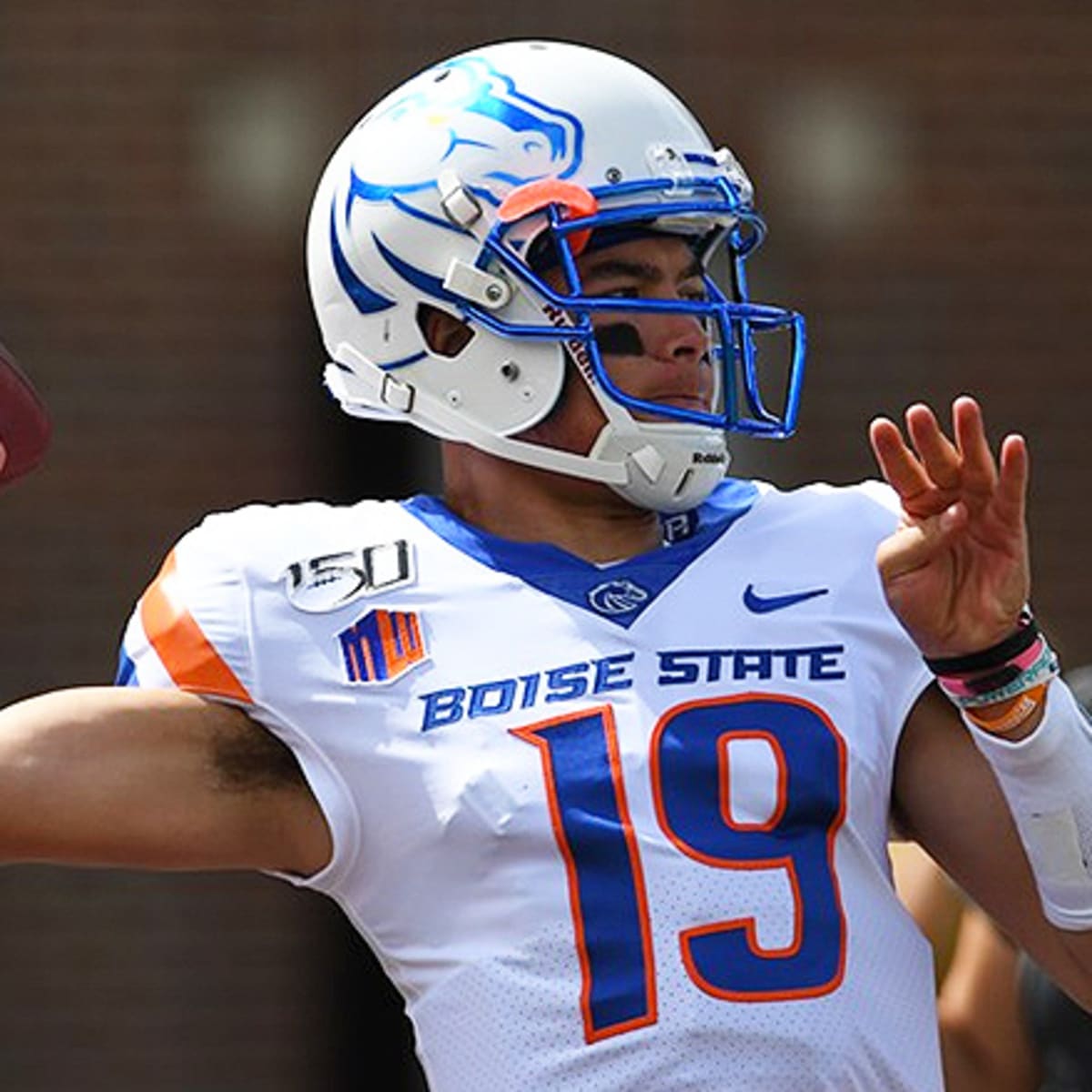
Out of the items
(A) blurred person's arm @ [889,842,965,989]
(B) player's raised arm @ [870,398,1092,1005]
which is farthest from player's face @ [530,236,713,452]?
(A) blurred person's arm @ [889,842,965,989]

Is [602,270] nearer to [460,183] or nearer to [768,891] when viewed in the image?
[460,183]

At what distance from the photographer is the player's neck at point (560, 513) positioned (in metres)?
3.29

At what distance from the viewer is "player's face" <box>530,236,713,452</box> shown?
127 inches

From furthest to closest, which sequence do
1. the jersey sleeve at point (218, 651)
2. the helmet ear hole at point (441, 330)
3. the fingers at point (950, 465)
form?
the helmet ear hole at point (441, 330) < the jersey sleeve at point (218, 651) < the fingers at point (950, 465)

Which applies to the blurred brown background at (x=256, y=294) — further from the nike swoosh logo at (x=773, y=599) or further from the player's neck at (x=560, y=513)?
the nike swoosh logo at (x=773, y=599)

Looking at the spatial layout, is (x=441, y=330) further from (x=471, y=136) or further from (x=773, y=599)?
(x=773, y=599)

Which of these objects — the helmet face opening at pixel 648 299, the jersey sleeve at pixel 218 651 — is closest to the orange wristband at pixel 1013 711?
the helmet face opening at pixel 648 299

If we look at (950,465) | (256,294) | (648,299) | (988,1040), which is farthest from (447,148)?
(256,294)

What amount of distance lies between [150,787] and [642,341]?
68 cm

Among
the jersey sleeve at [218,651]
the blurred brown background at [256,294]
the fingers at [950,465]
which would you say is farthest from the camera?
the blurred brown background at [256,294]

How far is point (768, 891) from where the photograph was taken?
2.99 metres

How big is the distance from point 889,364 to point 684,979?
13.2 feet

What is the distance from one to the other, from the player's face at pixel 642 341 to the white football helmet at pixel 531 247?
0.06ft

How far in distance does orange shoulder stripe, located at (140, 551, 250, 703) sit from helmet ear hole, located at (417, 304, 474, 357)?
15.5 inches
